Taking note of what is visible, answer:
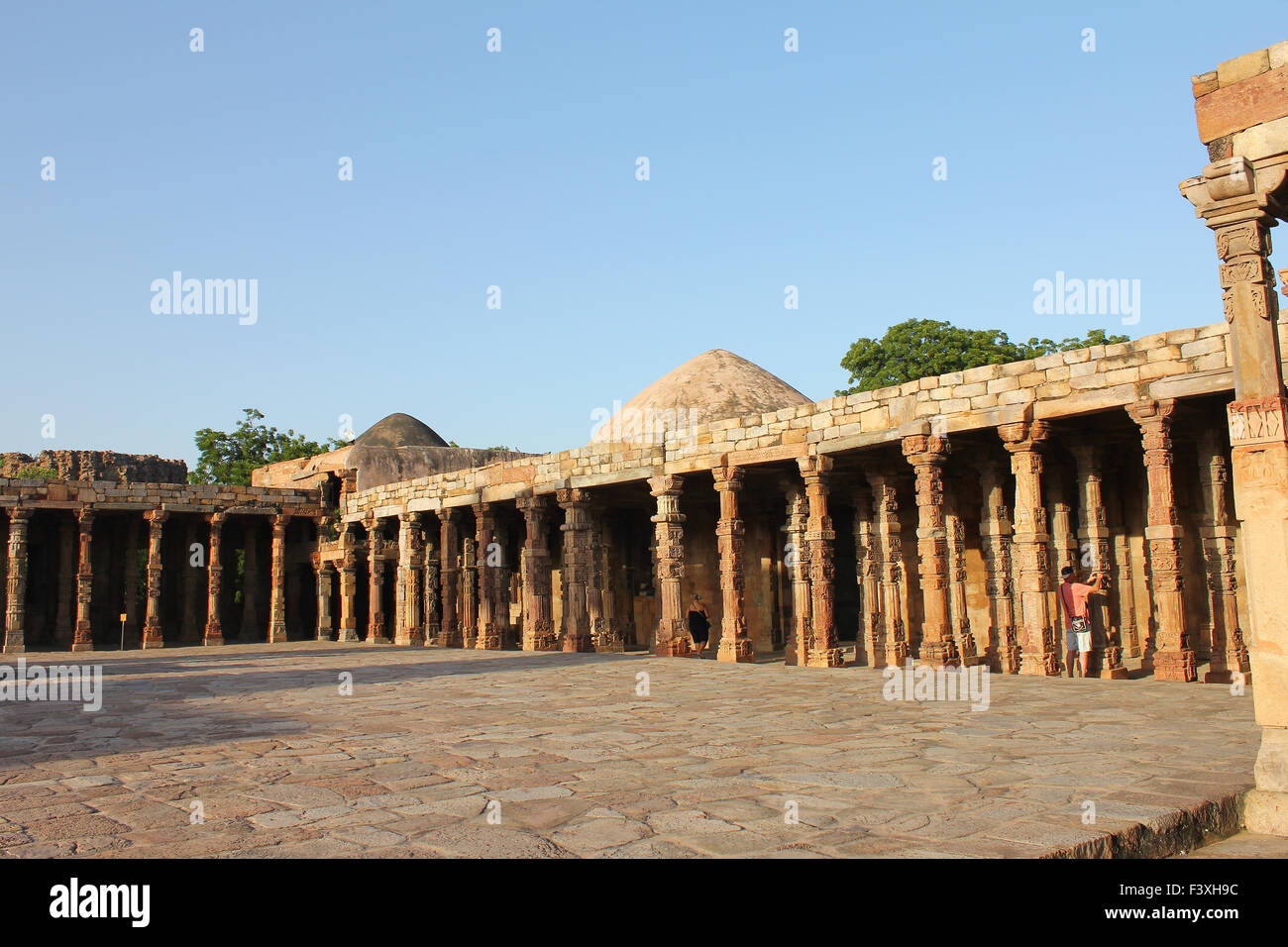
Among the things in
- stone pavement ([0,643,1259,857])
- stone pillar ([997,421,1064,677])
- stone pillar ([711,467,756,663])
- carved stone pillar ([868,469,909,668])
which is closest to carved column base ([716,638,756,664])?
stone pillar ([711,467,756,663])

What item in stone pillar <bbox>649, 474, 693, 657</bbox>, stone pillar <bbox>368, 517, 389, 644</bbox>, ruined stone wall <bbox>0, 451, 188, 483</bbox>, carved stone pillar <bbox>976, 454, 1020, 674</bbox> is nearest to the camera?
carved stone pillar <bbox>976, 454, 1020, 674</bbox>

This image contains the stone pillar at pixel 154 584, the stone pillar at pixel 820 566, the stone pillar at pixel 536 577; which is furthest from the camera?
the stone pillar at pixel 154 584

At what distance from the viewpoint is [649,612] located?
24.7 m

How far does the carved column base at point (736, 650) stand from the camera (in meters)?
16.2

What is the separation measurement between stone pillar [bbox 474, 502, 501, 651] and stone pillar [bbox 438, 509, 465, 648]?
1.37m

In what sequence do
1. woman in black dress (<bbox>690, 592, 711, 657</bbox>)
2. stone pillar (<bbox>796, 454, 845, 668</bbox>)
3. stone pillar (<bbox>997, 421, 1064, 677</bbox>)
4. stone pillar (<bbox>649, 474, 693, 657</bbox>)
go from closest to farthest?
stone pillar (<bbox>997, 421, 1064, 677</bbox>)
stone pillar (<bbox>796, 454, 845, 668</bbox>)
stone pillar (<bbox>649, 474, 693, 657</bbox>)
woman in black dress (<bbox>690, 592, 711, 657</bbox>)

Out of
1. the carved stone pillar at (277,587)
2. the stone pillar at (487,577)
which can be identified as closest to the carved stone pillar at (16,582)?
the carved stone pillar at (277,587)

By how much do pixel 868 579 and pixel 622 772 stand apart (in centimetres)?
1139

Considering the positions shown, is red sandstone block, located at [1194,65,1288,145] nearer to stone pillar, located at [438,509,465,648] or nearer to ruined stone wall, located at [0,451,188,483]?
stone pillar, located at [438,509,465,648]

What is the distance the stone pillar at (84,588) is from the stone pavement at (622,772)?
16.0m

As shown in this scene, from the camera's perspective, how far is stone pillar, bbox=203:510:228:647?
27.2 meters

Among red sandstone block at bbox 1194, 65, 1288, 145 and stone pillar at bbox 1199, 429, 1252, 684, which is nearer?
red sandstone block at bbox 1194, 65, 1288, 145

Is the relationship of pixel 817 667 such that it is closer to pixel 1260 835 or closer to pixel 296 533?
pixel 1260 835

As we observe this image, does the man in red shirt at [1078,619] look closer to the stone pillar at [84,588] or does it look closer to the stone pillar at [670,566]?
the stone pillar at [670,566]
